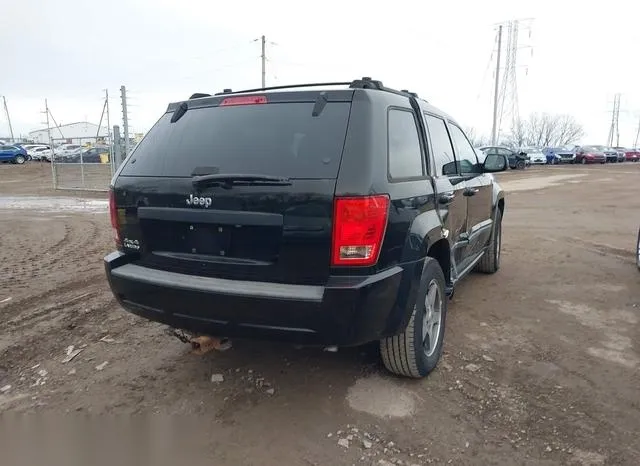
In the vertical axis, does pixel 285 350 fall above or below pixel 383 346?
below

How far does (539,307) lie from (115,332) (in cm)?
393

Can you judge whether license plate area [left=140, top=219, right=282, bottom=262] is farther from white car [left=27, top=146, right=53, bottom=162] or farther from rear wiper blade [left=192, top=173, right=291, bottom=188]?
white car [left=27, top=146, right=53, bottom=162]

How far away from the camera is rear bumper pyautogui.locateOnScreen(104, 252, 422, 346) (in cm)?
277

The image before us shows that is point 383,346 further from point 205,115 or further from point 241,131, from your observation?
point 205,115

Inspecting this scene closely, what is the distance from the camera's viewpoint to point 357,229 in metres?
2.75

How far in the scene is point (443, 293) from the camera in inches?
148

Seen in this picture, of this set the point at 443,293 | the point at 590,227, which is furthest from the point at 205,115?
the point at 590,227

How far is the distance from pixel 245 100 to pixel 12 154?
135 ft

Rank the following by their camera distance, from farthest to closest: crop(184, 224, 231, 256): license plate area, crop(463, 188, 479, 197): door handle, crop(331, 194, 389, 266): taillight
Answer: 1. crop(463, 188, 479, 197): door handle
2. crop(184, 224, 231, 256): license plate area
3. crop(331, 194, 389, 266): taillight

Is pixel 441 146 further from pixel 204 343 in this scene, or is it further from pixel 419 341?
pixel 204 343

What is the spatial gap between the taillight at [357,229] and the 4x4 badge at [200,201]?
756 millimetres

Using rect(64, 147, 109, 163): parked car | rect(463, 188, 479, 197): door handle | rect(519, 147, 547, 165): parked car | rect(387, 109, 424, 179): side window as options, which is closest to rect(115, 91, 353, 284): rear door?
rect(387, 109, 424, 179): side window

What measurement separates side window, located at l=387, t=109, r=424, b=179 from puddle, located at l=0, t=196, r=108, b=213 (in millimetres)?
11075

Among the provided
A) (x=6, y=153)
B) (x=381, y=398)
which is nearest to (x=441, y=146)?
Answer: (x=381, y=398)
